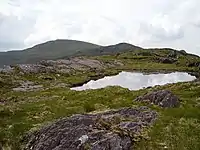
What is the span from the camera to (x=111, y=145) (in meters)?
30.7

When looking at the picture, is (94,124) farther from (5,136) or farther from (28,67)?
(28,67)

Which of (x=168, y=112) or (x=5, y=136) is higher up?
(x=168, y=112)

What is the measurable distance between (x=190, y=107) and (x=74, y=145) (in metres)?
16.9

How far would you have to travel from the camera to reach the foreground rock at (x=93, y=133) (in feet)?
102

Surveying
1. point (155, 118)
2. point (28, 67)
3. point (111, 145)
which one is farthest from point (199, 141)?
point (28, 67)

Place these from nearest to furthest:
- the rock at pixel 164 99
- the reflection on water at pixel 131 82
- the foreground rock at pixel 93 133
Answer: the foreground rock at pixel 93 133, the rock at pixel 164 99, the reflection on water at pixel 131 82

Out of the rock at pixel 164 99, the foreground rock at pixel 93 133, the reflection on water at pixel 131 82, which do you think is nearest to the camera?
the foreground rock at pixel 93 133

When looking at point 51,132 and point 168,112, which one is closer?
point 51,132

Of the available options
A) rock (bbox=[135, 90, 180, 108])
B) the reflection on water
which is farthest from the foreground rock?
the reflection on water

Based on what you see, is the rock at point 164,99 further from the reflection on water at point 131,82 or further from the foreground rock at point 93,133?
the reflection on water at point 131,82

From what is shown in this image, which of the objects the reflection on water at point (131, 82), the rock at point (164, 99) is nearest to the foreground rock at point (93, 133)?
the rock at point (164, 99)

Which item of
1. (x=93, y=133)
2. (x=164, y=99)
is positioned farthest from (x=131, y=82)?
(x=93, y=133)

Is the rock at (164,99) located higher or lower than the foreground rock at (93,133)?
higher

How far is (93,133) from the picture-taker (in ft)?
106
